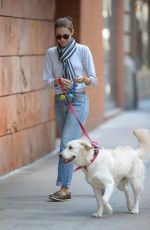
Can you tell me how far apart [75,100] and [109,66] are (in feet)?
37.8

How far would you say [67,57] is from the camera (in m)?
9.48

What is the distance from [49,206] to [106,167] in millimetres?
1086

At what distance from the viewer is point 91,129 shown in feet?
57.4

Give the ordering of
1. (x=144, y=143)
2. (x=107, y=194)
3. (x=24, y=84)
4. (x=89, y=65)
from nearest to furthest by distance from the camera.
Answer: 1. (x=107, y=194)
2. (x=144, y=143)
3. (x=89, y=65)
4. (x=24, y=84)

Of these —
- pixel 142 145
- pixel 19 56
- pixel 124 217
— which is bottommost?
pixel 124 217

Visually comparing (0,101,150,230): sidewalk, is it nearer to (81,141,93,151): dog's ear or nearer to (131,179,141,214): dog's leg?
(131,179,141,214): dog's leg

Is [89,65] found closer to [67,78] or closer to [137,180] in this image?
[67,78]

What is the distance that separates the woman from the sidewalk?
12.5 inches

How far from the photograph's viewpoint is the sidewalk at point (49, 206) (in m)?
8.27

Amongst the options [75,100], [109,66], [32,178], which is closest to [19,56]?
[32,178]

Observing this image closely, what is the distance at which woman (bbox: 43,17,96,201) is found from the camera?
9422 millimetres

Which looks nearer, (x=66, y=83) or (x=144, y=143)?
(x=144, y=143)

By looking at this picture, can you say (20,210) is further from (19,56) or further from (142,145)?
(19,56)

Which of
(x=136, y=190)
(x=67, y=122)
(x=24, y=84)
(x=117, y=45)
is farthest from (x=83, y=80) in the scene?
(x=117, y=45)
